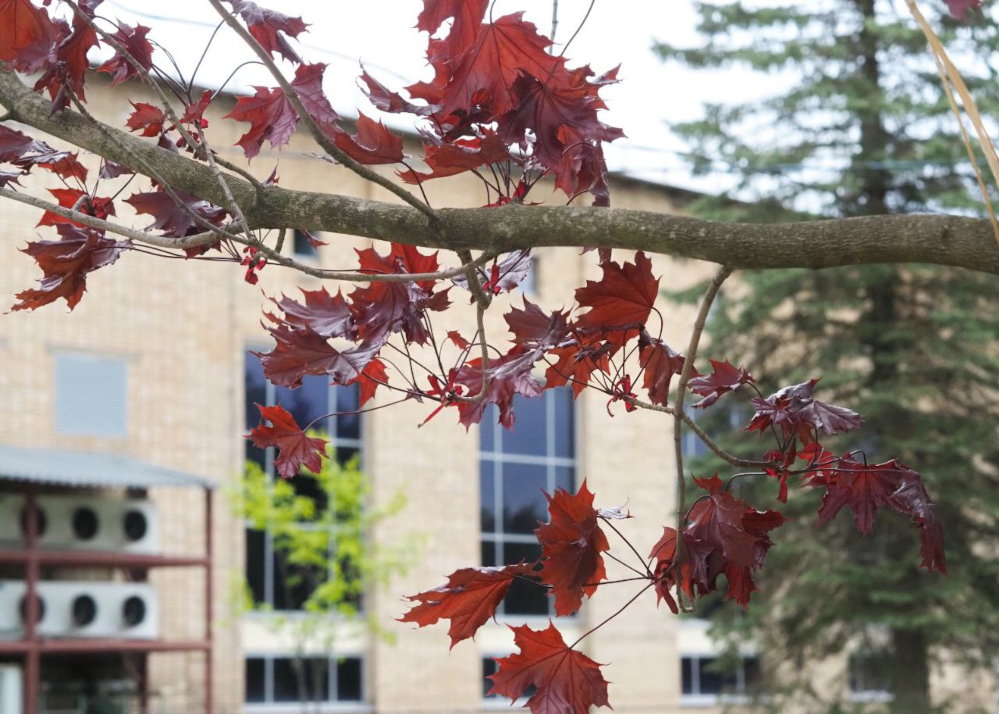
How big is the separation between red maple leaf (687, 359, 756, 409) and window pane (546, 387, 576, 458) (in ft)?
76.1

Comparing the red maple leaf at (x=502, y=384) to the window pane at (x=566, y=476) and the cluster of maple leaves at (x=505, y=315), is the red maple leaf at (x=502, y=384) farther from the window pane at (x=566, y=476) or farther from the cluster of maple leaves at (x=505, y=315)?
the window pane at (x=566, y=476)

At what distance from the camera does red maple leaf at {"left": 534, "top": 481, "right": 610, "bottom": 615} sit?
2.31m

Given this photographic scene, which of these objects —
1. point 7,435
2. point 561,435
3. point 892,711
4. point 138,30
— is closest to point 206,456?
point 7,435

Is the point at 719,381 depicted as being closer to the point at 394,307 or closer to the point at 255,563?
the point at 394,307

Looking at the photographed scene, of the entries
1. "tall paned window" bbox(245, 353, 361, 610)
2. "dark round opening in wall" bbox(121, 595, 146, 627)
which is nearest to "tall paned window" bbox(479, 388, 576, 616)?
"tall paned window" bbox(245, 353, 361, 610)

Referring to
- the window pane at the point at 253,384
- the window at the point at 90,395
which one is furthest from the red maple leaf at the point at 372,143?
the window pane at the point at 253,384

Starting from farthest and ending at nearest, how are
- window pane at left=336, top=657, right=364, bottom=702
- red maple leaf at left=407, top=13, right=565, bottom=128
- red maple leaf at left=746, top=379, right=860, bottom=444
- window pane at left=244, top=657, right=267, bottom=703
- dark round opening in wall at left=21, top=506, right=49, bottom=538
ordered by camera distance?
window pane at left=336, top=657, right=364, bottom=702, window pane at left=244, top=657, right=267, bottom=703, dark round opening in wall at left=21, top=506, right=49, bottom=538, red maple leaf at left=746, top=379, right=860, bottom=444, red maple leaf at left=407, top=13, right=565, bottom=128

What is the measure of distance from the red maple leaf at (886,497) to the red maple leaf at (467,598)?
53 centimetres

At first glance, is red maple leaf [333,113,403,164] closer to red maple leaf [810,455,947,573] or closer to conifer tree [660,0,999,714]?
red maple leaf [810,455,947,573]

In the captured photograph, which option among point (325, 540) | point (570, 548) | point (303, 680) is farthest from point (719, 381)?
point (303, 680)

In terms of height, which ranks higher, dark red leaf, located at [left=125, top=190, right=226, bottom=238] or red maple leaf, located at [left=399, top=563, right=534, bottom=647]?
dark red leaf, located at [left=125, top=190, right=226, bottom=238]

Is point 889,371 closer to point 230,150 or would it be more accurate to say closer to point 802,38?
point 802,38

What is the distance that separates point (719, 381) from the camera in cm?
260

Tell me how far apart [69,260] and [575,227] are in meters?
0.97
